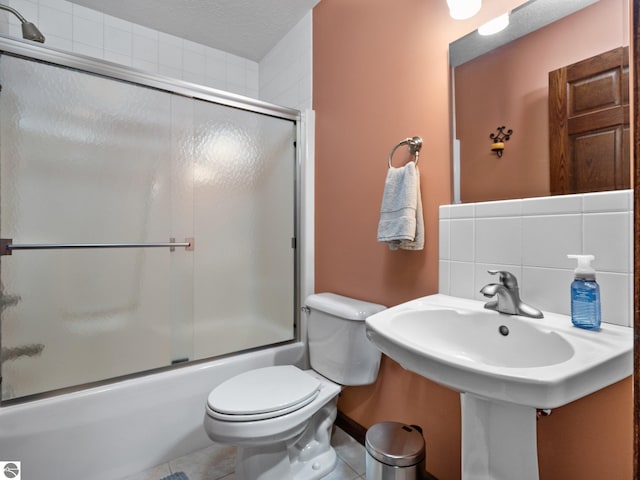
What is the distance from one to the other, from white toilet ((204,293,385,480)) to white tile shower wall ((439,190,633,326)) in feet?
1.46

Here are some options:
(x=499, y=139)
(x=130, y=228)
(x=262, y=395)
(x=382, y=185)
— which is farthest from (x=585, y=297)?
(x=130, y=228)

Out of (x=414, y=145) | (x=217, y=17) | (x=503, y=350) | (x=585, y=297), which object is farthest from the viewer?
(x=217, y=17)

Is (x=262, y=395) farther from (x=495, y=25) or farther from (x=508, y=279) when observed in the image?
(x=495, y=25)

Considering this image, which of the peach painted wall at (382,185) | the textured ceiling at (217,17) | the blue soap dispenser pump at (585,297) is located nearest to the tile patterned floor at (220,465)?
the peach painted wall at (382,185)

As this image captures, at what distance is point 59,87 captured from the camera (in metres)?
1.30

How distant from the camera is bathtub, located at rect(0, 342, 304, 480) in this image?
3.89 ft

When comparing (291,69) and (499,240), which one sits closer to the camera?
(499,240)

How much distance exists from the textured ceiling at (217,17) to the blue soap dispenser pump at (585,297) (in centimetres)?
186

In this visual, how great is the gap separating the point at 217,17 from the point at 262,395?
82.2 inches

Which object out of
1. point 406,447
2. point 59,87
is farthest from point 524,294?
point 59,87

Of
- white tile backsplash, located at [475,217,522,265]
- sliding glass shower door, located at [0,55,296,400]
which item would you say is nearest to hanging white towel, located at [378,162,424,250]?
white tile backsplash, located at [475,217,522,265]

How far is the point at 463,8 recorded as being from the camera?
1037 millimetres

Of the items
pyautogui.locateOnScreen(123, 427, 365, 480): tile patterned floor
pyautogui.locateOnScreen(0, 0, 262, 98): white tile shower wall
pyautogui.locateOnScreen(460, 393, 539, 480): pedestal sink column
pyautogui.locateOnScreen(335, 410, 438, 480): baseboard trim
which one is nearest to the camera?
pyautogui.locateOnScreen(460, 393, 539, 480): pedestal sink column

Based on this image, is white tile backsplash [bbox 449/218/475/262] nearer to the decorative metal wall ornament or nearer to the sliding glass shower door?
the decorative metal wall ornament
